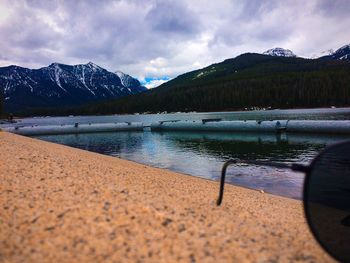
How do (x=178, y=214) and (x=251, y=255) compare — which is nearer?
(x=251, y=255)

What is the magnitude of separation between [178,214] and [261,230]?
137 centimetres

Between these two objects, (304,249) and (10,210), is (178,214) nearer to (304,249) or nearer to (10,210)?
(304,249)

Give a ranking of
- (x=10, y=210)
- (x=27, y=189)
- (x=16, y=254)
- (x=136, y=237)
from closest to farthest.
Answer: (x=16, y=254) → (x=136, y=237) → (x=10, y=210) → (x=27, y=189)

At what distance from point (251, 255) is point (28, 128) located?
3131 inches

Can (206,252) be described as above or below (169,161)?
above

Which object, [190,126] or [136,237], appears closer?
[136,237]

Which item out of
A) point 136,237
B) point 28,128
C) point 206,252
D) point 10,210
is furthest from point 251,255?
point 28,128

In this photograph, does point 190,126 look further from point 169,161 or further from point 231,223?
point 231,223

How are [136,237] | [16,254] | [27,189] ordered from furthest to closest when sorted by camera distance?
1. [27,189]
2. [136,237]
3. [16,254]

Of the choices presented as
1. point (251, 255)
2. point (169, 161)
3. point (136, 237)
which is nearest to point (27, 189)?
point (136, 237)

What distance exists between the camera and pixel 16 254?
324 centimetres

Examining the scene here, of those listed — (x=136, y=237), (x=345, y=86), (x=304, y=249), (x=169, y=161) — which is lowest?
(x=169, y=161)

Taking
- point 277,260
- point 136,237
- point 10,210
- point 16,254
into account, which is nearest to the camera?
point 16,254

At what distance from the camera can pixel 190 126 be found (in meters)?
69.1
